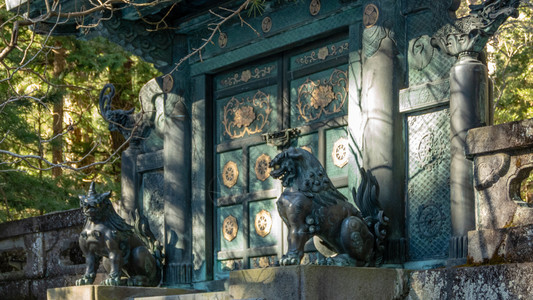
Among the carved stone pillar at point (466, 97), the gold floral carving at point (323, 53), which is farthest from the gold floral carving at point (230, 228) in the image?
the carved stone pillar at point (466, 97)

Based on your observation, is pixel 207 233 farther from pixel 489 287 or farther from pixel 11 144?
pixel 11 144

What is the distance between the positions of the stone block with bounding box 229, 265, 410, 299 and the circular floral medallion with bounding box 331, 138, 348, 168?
196 cm

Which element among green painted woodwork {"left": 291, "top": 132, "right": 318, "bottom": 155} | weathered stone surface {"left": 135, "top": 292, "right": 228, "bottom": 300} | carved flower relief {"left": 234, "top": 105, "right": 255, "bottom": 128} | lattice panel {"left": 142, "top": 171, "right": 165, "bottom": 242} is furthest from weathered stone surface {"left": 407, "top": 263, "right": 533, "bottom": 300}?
lattice panel {"left": 142, "top": 171, "right": 165, "bottom": 242}

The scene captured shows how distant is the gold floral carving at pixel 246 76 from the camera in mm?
11282

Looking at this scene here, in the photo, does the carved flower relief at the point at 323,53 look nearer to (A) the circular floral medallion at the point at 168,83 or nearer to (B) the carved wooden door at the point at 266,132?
(B) the carved wooden door at the point at 266,132

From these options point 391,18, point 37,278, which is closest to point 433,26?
point 391,18

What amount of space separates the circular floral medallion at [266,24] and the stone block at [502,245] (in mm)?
4348

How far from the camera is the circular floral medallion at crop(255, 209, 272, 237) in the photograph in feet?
35.9

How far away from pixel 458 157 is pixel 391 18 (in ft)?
5.79

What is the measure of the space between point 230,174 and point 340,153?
184 centimetres

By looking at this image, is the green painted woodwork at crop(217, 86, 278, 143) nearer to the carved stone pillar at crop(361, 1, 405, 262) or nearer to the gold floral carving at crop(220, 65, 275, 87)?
the gold floral carving at crop(220, 65, 275, 87)

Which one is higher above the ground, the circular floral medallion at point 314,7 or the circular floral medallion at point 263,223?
the circular floral medallion at point 314,7

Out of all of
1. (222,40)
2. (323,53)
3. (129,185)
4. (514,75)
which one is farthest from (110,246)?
(514,75)

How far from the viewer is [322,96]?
10.5m
